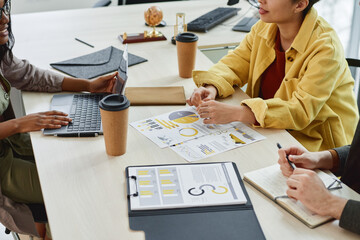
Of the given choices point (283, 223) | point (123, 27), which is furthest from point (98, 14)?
point (283, 223)

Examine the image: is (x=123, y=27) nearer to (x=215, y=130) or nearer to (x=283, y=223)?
(x=215, y=130)

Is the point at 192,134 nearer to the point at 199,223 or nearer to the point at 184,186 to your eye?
the point at 184,186

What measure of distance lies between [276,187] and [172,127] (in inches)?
17.5

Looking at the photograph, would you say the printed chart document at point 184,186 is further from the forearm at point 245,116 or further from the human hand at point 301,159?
the forearm at point 245,116

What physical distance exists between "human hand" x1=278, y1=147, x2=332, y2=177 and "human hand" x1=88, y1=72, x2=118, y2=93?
0.78 m

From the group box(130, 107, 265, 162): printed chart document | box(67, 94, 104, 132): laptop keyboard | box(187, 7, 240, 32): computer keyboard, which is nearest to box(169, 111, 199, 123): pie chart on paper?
box(130, 107, 265, 162): printed chart document

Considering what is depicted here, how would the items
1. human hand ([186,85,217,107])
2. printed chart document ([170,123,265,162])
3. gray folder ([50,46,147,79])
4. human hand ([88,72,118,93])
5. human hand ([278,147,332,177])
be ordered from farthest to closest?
gray folder ([50,46,147,79]), human hand ([88,72,118,93]), human hand ([186,85,217,107]), printed chart document ([170,123,265,162]), human hand ([278,147,332,177])

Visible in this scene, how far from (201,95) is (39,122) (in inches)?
23.1

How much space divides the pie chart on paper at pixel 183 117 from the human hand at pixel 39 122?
36 cm

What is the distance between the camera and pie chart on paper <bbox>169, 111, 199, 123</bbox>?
147cm

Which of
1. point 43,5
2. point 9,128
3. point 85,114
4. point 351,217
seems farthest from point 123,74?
point 43,5

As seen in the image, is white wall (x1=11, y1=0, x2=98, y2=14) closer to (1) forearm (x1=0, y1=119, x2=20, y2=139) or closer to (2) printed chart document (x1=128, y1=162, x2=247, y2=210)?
(1) forearm (x1=0, y1=119, x2=20, y2=139)

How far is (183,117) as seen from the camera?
1.50 meters

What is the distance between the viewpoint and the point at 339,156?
1261mm
